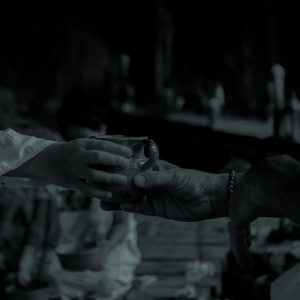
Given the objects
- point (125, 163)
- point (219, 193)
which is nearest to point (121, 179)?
point (125, 163)

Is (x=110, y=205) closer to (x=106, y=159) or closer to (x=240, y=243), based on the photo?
(x=106, y=159)

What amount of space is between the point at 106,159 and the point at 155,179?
0.15 meters

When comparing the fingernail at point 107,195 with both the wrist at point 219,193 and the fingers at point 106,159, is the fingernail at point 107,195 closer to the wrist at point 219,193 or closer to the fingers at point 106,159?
the fingers at point 106,159

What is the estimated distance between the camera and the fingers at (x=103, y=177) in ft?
4.42

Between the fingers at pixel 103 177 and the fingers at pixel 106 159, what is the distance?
0.02 meters

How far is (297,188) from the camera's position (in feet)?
3.31

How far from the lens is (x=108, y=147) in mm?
1359

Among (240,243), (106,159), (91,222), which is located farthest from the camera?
(91,222)

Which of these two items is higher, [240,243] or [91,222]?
[240,243]

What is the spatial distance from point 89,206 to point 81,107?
595mm

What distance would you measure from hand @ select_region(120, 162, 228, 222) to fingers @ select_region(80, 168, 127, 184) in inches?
5.9

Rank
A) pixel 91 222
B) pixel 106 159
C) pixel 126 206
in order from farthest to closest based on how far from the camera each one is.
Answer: pixel 91 222 → pixel 126 206 → pixel 106 159

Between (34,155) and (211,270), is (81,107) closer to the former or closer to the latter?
(211,270)

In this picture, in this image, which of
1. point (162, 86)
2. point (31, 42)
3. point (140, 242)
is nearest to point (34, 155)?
point (140, 242)
